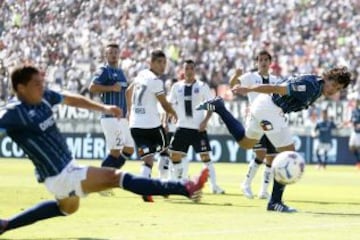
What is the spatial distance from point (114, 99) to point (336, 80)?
554cm

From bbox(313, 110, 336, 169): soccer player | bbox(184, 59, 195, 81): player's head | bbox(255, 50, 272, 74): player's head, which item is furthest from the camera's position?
bbox(313, 110, 336, 169): soccer player

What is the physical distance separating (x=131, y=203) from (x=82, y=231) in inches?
198

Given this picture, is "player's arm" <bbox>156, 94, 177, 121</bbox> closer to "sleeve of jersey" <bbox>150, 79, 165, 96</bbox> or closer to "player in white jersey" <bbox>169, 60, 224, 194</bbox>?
"sleeve of jersey" <bbox>150, 79, 165, 96</bbox>

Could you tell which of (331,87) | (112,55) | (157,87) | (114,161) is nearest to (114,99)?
(112,55)

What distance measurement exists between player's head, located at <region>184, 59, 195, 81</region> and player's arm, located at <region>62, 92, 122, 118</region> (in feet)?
29.5

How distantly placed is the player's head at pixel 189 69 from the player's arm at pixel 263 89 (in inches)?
209

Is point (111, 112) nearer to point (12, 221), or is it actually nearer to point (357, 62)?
point (12, 221)

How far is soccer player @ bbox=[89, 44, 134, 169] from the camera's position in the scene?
1944 centimetres

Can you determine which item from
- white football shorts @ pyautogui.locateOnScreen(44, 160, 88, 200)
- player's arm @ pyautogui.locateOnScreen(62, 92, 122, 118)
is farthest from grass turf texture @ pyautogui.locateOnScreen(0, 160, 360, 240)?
player's arm @ pyautogui.locateOnScreen(62, 92, 122, 118)

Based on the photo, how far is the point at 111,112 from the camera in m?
11.3

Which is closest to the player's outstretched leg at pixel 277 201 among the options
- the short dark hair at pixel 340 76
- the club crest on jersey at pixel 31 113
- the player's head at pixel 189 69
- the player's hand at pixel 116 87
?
the short dark hair at pixel 340 76

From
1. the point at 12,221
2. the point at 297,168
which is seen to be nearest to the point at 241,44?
the point at 297,168

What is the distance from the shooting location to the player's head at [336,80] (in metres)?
15.4

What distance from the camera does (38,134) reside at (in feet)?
37.4
